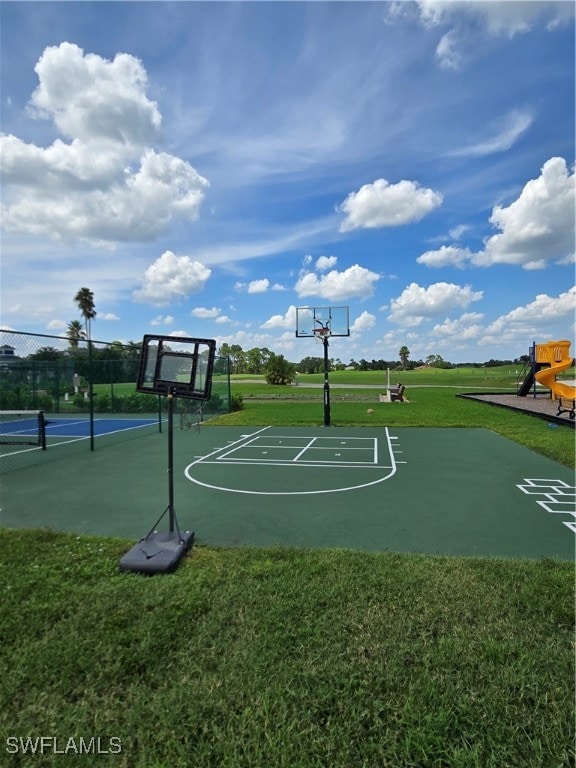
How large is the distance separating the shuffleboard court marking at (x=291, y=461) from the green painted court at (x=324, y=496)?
35mm

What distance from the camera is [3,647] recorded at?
7.60 feet

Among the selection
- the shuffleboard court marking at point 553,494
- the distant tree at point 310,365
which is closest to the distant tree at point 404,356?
the distant tree at point 310,365

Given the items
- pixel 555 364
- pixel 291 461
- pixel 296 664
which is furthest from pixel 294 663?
pixel 555 364

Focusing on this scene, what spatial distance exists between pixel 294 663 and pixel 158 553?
5.34ft

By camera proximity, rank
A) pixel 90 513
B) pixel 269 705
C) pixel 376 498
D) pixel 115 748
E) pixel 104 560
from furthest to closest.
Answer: pixel 376 498, pixel 90 513, pixel 104 560, pixel 269 705, pixel 115 748

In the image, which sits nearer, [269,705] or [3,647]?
[269,705]

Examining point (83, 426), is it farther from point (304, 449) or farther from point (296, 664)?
point (296, 664)

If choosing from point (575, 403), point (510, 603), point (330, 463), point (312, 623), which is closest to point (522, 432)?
point (575, 403)

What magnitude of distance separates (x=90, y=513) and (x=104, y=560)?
1.63 meters

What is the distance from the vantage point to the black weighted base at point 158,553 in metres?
3.20

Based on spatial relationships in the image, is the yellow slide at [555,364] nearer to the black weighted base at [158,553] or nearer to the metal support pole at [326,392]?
the metal support pole at [326,392]

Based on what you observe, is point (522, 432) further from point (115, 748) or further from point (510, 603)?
point (115, 748)

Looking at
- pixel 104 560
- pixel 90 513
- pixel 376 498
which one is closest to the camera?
pixel 104 560

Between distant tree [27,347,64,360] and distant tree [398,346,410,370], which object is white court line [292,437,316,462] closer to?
distant tree [27,347,64,360]
